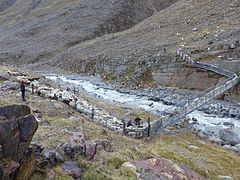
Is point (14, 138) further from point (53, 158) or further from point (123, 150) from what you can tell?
point (123, 150)

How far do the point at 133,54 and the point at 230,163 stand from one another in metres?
30.3

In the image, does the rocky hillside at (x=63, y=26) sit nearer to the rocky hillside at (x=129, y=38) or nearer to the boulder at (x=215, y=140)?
the rocky hillside at (x=129, y=38)

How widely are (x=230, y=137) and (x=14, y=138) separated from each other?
13.2 m

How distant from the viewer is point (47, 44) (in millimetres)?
78812

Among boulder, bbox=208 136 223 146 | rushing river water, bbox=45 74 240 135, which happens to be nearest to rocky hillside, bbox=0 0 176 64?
rushing river water, bbox=45 74 240 135

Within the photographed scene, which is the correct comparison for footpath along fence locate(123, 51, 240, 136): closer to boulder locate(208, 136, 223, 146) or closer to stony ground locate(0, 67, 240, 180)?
stony ground locate(0, 67, 240, 180)

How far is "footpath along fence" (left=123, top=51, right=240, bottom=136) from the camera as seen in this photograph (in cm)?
1297

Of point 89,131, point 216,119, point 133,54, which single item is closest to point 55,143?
point 89,131

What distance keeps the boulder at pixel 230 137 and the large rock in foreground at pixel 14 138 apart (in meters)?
12.5

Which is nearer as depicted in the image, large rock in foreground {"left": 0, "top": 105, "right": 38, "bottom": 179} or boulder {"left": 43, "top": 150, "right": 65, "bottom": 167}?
large rock in foreground {"left": 0, "top": 105, "right": 38, "bottom": 179}

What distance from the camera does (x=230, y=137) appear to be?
45.9ft

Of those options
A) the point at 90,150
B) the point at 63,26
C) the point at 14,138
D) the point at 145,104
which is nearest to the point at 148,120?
the point at 90,150

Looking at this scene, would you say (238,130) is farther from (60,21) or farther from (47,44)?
(60,21)

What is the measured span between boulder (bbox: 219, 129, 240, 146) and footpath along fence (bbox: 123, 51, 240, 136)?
2.64 meters
